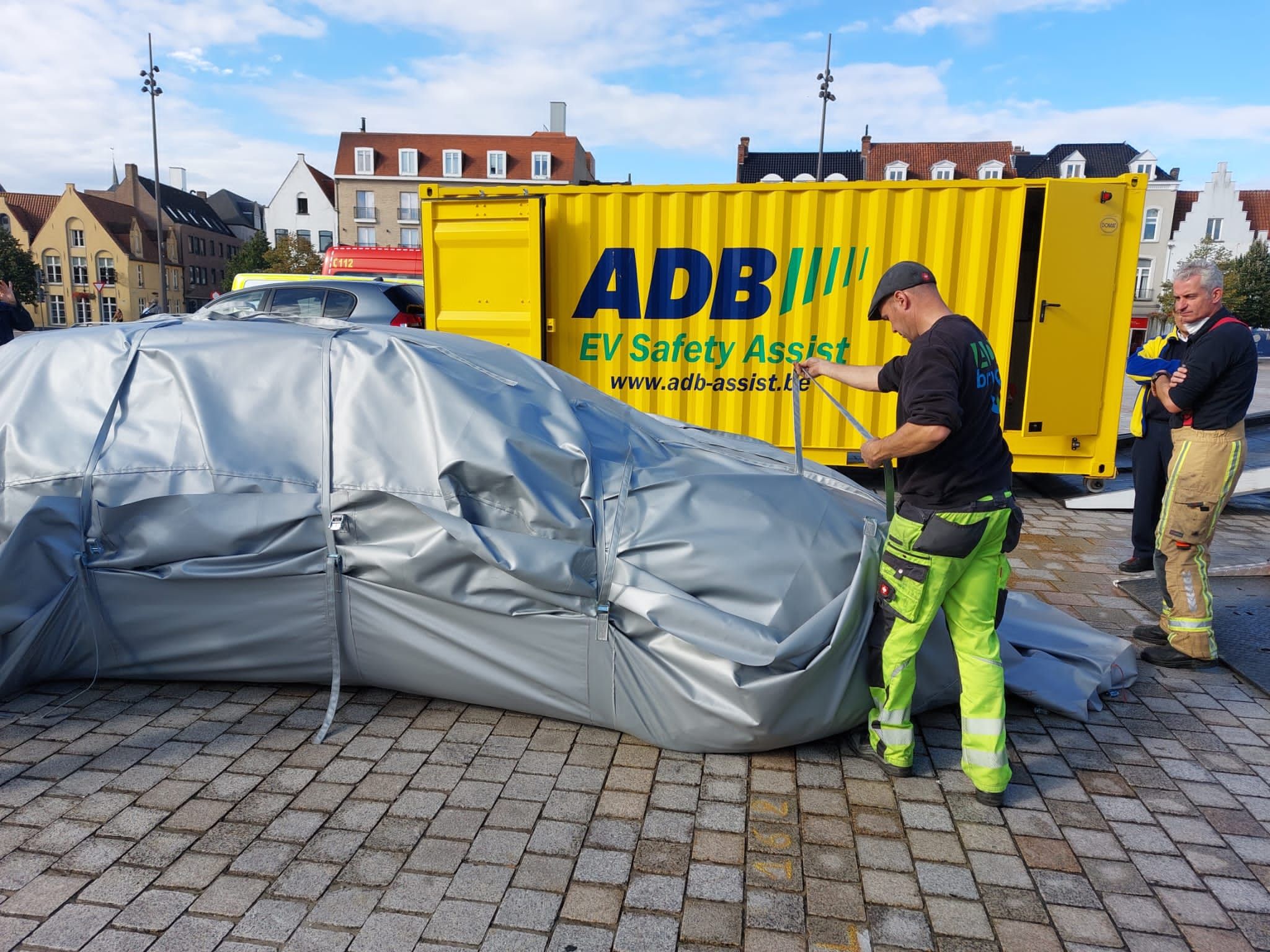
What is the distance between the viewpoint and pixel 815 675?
2953 mm

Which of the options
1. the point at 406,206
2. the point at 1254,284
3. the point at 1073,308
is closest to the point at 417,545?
the point at 1073,308

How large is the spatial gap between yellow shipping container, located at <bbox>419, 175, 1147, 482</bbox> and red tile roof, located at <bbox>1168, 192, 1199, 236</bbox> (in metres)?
50.1

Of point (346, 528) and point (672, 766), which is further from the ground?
point (346, 528)

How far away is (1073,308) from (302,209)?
60542mm

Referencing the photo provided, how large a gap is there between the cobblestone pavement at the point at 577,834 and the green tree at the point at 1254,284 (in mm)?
43923

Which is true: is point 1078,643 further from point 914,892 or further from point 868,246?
point 868,246

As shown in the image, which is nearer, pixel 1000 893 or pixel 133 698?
pixel 1000 893

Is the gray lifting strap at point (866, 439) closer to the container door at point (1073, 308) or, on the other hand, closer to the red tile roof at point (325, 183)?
the container door at point (1073, 308)

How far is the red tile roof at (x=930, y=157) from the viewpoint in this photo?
4419 centimetres

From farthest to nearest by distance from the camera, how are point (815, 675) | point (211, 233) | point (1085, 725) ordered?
point (211, 233) → point (1085, 725) → point (815, 675)

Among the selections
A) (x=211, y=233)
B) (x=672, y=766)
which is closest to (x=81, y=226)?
(x=211, y=233)

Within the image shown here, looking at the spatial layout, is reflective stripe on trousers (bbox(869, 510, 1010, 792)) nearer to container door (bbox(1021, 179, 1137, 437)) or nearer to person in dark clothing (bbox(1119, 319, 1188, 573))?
person in dark clothing (bbox(1119, 319, 1188, 573))

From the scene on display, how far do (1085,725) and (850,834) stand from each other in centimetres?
138

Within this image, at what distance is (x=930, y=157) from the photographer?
44.4m
